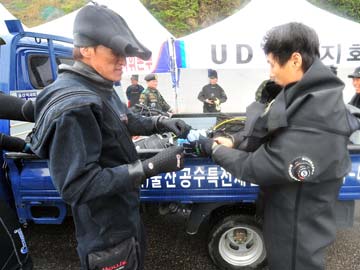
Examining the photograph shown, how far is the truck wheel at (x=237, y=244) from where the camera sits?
2537 millimetres

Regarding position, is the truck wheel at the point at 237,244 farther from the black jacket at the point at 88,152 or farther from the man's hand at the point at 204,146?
the black jacket at the point at 88,152

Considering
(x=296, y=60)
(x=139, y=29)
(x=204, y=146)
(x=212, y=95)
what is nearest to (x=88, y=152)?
(x=204, y=146)

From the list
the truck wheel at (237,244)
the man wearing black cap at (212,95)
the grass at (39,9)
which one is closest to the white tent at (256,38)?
the man wearing black cap at (212,95)

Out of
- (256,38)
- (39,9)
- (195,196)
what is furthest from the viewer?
(39,9)

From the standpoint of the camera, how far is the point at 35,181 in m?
2.47

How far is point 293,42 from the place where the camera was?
1.36 metres

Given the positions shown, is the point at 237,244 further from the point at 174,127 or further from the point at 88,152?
the point at 88,152

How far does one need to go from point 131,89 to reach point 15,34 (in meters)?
4.86

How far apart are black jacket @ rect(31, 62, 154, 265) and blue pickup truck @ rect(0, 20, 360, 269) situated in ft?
2.72

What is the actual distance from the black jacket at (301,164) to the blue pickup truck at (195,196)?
0.73m

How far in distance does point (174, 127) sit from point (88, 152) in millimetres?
794

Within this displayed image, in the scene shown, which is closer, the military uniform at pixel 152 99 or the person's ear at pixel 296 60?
the person's ear at pixel 296 60

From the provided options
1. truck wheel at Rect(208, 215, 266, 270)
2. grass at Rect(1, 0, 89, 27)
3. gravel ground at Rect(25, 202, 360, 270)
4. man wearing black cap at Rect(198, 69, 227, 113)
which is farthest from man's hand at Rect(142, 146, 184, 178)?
grass at Rect(1, 0, 89, 27)

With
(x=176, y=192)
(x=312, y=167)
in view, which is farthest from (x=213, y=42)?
(x=312, y=167)
